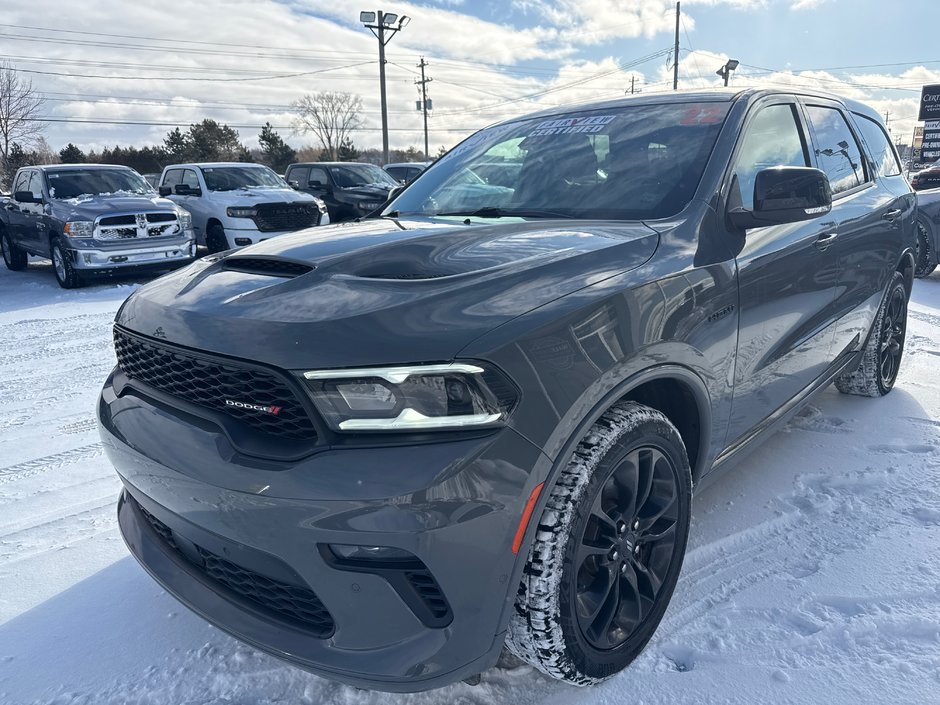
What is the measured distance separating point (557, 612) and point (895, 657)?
1158mm

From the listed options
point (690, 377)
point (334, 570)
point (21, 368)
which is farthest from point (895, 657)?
point (21, 368)

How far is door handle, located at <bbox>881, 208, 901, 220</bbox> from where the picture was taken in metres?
3.80

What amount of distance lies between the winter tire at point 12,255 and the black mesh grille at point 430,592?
12.6 m

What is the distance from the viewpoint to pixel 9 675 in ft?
6.88

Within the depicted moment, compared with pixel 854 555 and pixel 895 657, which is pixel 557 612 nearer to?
Result: pixel 895 657

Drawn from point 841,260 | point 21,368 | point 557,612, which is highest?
point 841,260

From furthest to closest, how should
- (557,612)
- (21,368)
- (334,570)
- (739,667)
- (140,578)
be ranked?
(21,368) → (140,578) → (739,667) → (557,612) → (334,570)

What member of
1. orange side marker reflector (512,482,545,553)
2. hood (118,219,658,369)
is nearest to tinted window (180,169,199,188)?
hood (118,219,658,369)

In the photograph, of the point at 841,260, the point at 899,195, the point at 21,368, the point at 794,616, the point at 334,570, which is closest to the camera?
the point at 334,570

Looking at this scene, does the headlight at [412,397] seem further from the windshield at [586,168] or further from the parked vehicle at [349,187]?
the parked vehicle at [349,187]

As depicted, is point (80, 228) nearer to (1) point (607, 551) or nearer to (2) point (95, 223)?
(2) point (95, 223)

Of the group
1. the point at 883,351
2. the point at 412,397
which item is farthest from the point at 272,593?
the point at 883,351

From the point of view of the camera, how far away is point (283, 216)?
11.3m

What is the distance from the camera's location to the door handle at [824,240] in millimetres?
2955
